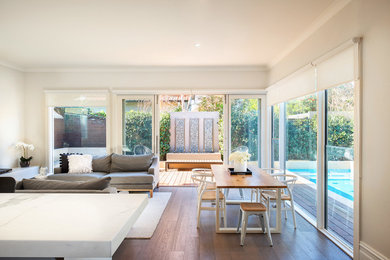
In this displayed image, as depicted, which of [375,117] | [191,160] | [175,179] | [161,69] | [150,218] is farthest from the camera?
[191,160]

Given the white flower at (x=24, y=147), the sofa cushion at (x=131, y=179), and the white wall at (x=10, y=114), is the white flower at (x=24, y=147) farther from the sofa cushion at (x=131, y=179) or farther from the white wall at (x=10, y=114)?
the sofa cushion at (x=131, y=179)

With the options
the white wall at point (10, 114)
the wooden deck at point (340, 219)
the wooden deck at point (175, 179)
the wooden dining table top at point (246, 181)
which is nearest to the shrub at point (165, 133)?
the wooden deck at point (175, 179)

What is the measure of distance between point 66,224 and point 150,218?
2726 mm

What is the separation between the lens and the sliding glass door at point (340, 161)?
8.86 feet

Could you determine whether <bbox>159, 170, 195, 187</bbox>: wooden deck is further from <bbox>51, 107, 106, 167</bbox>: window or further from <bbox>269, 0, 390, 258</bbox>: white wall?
<bbox>269, 0, 390, 258</bbox>: white wall

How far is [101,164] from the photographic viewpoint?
201 inches

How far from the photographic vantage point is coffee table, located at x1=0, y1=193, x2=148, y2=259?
87 centimetres

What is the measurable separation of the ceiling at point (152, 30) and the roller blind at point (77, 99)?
2.74 ft

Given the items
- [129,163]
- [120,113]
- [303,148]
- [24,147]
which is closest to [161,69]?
[120,113]

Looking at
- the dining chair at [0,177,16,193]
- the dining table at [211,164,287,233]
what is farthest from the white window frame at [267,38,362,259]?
the dining chair at [0,177,16,193]

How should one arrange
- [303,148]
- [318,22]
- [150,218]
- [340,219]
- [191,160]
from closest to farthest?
[340,219] → [318,22] → [150,218] → [303,148] → [191,160]

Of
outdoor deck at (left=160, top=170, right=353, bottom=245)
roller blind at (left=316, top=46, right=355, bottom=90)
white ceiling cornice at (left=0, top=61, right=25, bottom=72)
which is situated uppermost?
white ceiling cornice at (left=0, top=61, right=25, bottom=72)

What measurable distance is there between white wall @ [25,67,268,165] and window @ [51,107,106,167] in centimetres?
30

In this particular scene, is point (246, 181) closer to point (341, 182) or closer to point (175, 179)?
point (341, 182)
